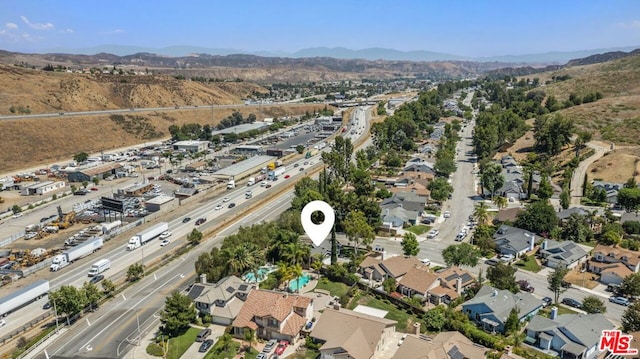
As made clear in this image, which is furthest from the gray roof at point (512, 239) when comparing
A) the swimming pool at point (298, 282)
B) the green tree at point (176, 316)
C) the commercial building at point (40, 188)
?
the commercial building at point (40, 188)

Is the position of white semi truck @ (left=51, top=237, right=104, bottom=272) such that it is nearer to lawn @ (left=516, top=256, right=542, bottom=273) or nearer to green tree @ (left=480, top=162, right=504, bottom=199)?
lawn @ (left=516, top=256, right=542, bottom=273)

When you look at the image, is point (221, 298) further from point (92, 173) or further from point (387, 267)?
point (92, 173)

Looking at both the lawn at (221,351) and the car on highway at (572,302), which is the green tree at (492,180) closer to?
the car on highway at (572,302)

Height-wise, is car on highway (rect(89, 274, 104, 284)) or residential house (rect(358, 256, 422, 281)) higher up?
residential house (rect(358, 256, 422, 281))

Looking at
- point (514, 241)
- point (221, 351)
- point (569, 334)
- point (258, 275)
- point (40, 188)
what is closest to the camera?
point (569, 334)

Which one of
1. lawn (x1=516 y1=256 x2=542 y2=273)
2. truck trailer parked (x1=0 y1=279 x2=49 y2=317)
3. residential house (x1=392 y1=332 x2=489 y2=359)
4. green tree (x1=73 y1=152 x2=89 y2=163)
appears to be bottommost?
lawn (x1=516 y1=256 x2=542 y2=273)

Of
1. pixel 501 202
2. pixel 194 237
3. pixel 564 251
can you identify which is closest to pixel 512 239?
pixel 564 251

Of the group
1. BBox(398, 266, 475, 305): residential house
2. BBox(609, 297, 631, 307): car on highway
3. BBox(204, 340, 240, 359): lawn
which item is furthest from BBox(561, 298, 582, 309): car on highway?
BBox(204, 340, 240, 359): lawn
